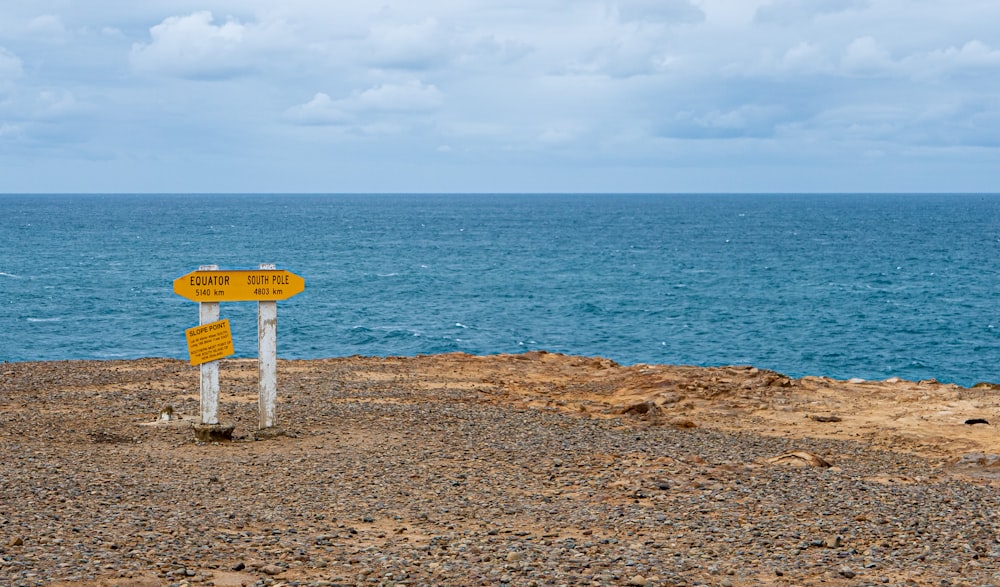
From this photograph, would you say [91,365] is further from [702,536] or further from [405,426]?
[702,536]

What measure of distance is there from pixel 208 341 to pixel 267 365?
94 centimetres

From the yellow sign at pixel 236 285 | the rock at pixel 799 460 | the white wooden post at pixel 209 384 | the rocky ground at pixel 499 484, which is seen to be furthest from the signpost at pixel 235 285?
the rock at pixel 799 460

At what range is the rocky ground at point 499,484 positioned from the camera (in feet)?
27.1

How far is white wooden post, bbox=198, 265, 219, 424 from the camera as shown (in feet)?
46.2

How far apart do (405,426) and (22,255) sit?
2906 inches

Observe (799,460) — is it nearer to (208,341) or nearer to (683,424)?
(683,424)

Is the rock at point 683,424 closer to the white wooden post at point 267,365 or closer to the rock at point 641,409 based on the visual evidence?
the rock at point 641,409

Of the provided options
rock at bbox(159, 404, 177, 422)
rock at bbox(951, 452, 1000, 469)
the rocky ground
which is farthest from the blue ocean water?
rock at bbox(159, 404, 177, 422)

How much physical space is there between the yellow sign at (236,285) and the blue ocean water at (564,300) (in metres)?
23.0

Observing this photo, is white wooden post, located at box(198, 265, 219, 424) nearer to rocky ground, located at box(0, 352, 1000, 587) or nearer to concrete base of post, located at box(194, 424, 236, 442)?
concrete base of post, located at box(194, 424, 236, 442)

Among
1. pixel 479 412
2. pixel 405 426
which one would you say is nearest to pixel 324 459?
pixel 405 426

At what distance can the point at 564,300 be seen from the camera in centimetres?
5359

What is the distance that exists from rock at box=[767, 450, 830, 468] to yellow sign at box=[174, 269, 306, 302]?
6.70 m

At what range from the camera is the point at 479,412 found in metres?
16.2
